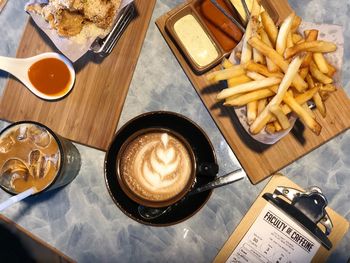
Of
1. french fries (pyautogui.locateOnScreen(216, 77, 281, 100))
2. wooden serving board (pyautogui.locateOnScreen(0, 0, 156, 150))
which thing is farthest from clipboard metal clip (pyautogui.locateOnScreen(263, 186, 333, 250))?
wooden serving board (pyautogui.locateOnScreen(0, 0, 156, 150))

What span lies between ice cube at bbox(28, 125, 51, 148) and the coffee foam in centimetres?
30

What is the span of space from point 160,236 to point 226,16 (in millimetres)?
922

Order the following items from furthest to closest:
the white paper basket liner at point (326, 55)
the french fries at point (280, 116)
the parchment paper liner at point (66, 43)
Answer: the parchment paper liner at point (66, 43)
the white paper basket liner at point (326, 55)
the french fries at point (280, 116)

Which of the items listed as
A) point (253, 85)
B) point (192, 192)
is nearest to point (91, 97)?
point (192, 192)

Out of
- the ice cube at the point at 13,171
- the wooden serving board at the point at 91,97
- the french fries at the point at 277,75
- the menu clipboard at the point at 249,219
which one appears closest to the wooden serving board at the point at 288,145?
the menu clipboard at the point at 249,219

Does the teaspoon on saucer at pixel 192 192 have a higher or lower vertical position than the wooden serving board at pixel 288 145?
lower

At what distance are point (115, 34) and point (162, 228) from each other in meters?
0.81

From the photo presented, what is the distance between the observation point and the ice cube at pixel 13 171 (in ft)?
4.88

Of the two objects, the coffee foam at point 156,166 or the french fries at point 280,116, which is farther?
the coffee foam at point 156,166

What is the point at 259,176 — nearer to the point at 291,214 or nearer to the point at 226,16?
the point at 291,214

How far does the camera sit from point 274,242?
158cm

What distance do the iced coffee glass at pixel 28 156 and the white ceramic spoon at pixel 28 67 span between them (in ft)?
0.66

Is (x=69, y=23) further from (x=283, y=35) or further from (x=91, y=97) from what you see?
(x=283, y=35)

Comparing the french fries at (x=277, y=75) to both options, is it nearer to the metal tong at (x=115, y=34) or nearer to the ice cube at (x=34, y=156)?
the metal tong at (x=115, y=34)
